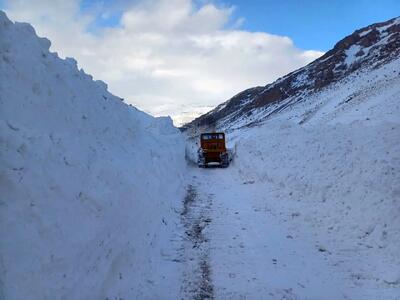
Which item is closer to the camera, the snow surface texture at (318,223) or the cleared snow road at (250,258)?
the cleared snow road at (250,258)

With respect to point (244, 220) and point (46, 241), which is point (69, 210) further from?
point (244, 220)

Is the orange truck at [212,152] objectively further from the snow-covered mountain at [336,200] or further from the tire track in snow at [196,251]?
the tire track in snow at [196,251]

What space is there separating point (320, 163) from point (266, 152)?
283 inches

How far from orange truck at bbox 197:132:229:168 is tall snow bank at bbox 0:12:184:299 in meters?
17.1

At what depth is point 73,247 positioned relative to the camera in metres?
6.17

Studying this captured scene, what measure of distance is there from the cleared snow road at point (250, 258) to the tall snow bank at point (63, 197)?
600 mm

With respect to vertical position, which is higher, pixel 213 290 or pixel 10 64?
pixel 10 64

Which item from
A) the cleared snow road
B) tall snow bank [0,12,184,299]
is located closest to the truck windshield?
the cleared snow road

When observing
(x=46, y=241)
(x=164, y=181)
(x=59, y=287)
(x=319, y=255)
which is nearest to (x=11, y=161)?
(x=46, y=241)

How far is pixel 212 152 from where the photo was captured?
94.4 ft

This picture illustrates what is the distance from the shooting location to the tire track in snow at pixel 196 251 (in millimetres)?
7379

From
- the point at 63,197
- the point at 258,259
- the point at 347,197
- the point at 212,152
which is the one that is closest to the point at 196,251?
the point at 258,259

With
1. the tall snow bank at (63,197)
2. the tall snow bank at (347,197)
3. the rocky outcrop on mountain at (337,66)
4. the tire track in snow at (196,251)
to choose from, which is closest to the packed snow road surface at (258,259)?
the tire track in snow at (196,251)

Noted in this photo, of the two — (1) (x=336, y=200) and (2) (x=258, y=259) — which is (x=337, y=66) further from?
(2) (x=258, y=259)
